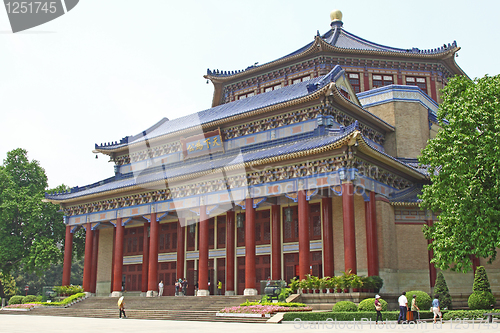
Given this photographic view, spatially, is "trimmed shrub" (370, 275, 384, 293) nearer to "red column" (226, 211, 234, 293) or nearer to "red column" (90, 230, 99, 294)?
"red column" (226, 211, 234, 293)

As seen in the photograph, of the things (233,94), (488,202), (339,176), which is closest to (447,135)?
(488,202)

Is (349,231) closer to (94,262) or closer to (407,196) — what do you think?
(407,196)

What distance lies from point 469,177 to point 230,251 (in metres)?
14.6

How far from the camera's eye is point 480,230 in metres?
18.6

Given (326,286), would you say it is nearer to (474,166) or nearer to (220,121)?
(474,166)

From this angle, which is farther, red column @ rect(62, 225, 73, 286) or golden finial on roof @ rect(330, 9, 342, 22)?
golden finial on roof @ rect(330, 9, 342, 22)

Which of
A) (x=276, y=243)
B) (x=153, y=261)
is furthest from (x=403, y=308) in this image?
(x=153, y=261)

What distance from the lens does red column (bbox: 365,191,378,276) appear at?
23.8m

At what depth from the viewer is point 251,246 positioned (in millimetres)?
25406

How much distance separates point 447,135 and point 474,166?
1710mm

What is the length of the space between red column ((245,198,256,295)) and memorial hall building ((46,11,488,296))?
0.06 metres

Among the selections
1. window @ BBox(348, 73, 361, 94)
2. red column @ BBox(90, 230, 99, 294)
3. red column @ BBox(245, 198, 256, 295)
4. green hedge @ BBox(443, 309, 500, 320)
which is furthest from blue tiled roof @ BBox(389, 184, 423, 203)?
red column @ BBox(90, 230, 99, 294)

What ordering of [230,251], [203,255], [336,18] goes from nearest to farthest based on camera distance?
[203,255] < [230,251] < [336,18]

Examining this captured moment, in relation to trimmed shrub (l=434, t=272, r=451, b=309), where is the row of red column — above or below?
above
